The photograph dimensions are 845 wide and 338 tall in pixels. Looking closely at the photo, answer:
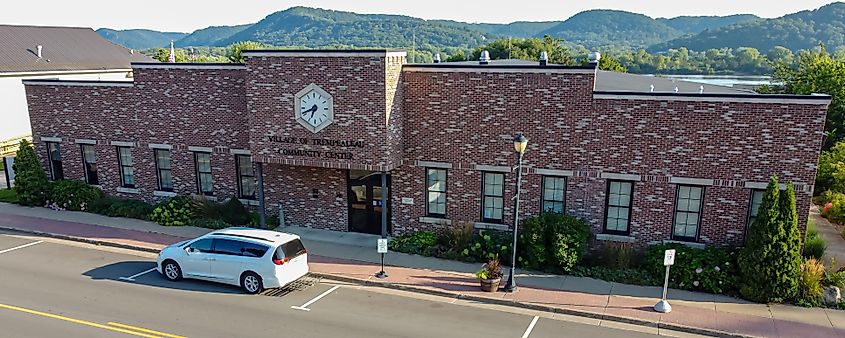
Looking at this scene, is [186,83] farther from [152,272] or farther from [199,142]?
[152,272]

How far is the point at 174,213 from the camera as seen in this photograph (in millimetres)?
22609

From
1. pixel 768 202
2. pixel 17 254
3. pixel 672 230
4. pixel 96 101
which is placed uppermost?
pixel 96 101

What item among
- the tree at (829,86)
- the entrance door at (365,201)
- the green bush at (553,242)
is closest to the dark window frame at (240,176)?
the entrance door at (365,201)

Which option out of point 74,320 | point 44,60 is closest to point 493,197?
point 74,320

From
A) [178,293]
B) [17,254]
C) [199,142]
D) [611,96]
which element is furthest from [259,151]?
[611,96]

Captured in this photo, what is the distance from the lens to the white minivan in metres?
15.6

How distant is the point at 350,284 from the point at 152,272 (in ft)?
19.8

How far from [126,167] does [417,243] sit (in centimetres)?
1369

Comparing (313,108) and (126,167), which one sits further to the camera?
(126,167)

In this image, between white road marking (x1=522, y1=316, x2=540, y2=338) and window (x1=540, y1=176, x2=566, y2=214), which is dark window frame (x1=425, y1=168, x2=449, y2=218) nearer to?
window (x1=540, y1=176, x2=566, y2=214)

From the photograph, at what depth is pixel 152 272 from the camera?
57.8ft

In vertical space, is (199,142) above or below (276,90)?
below

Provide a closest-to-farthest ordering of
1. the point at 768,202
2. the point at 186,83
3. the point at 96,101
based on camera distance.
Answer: the point at 768,202 → the point at 186,83 → the point at 96,101

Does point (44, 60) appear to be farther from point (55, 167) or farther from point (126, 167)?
point (126, 167)
